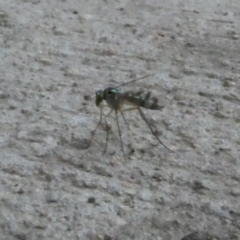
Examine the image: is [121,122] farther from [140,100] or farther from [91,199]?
[91,199]

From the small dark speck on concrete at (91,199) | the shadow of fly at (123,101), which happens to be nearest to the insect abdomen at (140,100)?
the shadow of fly at (123,101)

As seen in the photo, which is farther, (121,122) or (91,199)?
(121,122)

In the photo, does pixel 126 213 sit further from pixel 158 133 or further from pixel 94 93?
pixel 94 93

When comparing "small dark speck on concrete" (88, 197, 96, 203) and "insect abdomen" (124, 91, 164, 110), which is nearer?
"small dark speck on concrete" (88, 197, 96, 203)

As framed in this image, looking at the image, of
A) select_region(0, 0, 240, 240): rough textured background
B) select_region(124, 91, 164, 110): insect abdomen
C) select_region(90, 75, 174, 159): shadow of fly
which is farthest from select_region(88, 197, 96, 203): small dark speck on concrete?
select_region(124, 91, 164, 110): insect abdomen

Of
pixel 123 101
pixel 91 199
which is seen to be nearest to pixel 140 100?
pixel 123 101

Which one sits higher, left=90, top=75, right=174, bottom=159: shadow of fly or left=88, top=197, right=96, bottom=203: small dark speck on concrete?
left=90, top=75, right=174, bottom=159: shadow of fly

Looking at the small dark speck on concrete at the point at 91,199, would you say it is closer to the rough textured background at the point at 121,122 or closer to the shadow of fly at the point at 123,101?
the rough textured background at the point at 121,122

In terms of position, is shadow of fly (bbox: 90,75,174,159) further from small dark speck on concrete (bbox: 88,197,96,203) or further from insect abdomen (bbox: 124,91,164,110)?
small dark speck on concrete (bbox: 88,197,96,203)

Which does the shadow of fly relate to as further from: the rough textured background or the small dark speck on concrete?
the small dark speck on concrete
